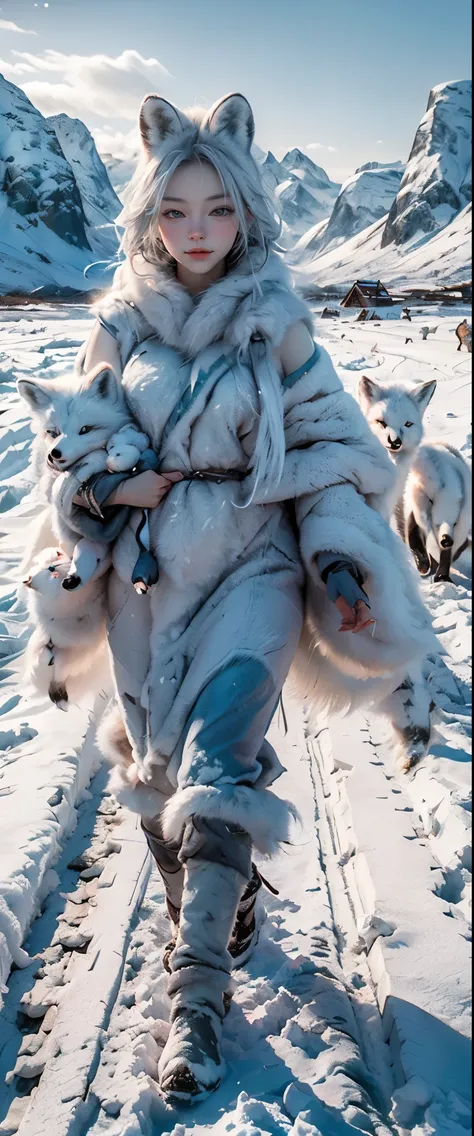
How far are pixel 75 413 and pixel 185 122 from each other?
0.70 m

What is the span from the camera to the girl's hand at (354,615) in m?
1.50

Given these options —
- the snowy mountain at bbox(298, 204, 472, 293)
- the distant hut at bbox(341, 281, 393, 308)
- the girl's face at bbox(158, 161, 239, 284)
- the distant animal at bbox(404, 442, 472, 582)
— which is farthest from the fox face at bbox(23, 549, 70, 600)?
the distant hut at bbox(341, 281, 393, 308)

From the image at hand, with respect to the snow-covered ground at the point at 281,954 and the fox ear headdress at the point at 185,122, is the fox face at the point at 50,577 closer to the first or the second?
the snow-covered ground at the point at 281,954

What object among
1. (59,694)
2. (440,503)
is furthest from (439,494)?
(59,694)

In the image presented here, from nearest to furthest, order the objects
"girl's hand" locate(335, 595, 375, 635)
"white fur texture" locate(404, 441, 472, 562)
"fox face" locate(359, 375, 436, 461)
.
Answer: "girl's hand" locate(335, 595, 375, 635)
"fox face" locate(359, 375, 436, 461)
"white fur texture" locate(404, 441, 472, 562)

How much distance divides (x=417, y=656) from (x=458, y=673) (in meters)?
1.88

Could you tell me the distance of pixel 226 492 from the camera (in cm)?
169

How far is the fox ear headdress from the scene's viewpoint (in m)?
1.74

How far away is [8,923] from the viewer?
1.82 meters

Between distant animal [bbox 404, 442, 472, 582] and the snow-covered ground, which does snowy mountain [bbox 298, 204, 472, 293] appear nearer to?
distant animal [bbox 404, 442, 472, 582]

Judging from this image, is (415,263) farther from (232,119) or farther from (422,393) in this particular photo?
(232,119)

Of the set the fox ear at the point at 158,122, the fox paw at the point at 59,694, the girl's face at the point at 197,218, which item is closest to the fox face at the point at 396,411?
the girl's face at the point at 197,218

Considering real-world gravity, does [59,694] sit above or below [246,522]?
below

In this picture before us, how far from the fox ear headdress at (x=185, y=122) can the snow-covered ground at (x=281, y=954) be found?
132cm
